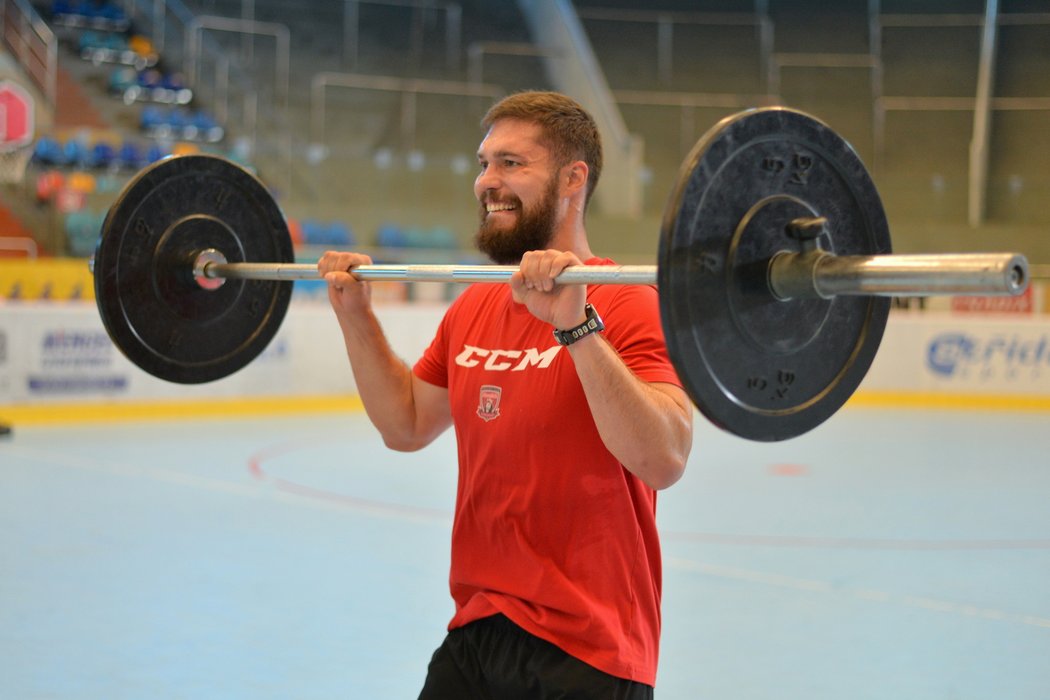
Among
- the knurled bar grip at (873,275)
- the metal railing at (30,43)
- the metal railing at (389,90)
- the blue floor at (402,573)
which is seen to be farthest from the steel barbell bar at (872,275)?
the metal railing at (30,43)

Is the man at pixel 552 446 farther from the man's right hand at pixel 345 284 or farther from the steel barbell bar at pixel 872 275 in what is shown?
the man's right hand at pixel 345 284

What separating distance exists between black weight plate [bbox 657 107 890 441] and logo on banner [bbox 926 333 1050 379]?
12.6m

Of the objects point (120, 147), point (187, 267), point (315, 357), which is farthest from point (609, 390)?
point (120, 147)

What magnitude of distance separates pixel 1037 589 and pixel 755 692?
2180mm

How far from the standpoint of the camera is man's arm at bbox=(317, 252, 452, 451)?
2.83m

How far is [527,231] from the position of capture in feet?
8.27

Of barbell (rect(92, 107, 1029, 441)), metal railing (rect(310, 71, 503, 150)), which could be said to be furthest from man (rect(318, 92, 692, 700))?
metal railing (rect(310, 71, 503, 150))

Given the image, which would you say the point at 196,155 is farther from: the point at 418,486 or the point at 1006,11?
the point at 1006,11

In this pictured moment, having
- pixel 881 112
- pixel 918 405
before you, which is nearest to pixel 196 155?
pixel 918 405

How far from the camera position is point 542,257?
220 centimetres

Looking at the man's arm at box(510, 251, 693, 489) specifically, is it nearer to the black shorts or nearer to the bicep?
the black shorts

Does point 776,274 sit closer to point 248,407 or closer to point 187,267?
point 187,267

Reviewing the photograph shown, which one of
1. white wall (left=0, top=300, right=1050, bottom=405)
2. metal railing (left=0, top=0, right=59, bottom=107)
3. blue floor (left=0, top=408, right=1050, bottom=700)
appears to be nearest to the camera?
blue floor (left=0, top=408, right=1050, bottom=700)

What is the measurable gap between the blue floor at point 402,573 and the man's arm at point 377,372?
179 cm
